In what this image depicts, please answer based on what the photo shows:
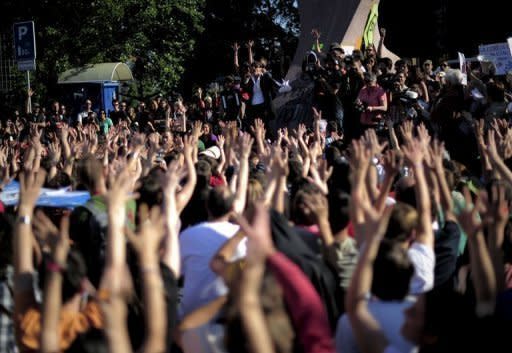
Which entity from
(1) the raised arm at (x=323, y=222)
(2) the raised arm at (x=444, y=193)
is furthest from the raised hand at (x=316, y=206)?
(2) the raised arm at (x=444, y=193)

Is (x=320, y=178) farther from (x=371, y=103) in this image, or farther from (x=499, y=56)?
(x=499, y=56)

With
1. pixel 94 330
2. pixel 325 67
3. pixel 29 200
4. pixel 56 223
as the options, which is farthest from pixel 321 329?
pixel 325 67

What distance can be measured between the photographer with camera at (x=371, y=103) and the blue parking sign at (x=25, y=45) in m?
7.40

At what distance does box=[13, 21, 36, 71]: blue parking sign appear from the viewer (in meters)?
15.4

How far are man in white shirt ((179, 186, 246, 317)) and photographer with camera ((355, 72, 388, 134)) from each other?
7.05 metres

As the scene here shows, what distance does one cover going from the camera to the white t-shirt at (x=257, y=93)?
14.0 meters

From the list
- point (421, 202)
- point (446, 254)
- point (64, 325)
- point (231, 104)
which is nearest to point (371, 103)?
point (231, 104)

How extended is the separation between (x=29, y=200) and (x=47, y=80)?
77.3 feet

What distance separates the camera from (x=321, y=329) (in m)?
3.21

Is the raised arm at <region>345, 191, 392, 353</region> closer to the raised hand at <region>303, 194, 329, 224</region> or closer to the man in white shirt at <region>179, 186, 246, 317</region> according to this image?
the raised hand at <region>303, 194, 329, 224</region>

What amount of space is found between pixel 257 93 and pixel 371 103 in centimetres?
320

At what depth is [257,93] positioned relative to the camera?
14055 mm

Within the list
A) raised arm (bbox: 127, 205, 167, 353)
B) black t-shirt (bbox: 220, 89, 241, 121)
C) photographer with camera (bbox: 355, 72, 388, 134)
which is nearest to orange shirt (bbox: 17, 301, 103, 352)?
raised arm (bbox: 127, 205, 167, 353)

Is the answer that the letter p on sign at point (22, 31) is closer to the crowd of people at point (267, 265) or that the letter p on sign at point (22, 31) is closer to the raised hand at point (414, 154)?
the crowd of people at point (267, 265)
